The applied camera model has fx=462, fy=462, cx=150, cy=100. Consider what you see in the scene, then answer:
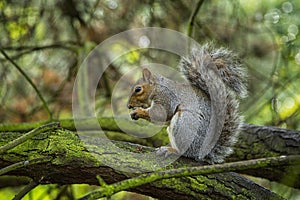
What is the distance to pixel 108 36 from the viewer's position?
2.58 metres

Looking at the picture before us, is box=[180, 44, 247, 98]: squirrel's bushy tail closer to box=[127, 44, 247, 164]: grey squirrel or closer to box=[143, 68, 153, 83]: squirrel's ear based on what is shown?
box=[127, 44, 247, 164]: grey squirrel

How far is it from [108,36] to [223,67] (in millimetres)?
1058

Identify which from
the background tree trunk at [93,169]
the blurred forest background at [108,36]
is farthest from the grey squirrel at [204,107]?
the blurred forest background at [108,36]

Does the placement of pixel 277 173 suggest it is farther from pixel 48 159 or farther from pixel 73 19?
pixel 73 19

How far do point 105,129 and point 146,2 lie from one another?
80cm

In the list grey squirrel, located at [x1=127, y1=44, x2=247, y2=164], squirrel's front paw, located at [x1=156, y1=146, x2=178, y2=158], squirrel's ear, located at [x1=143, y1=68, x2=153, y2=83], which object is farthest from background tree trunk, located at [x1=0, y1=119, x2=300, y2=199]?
squirrel's ear, located at [x1=143, y1=68, x2=153, y2=83]

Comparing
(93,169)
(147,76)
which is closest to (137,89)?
(147,76)

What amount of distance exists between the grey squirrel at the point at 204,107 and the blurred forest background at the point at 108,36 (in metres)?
0.51

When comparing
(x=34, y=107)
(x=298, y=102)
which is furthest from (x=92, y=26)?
(x=298, y=102)

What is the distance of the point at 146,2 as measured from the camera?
245cm

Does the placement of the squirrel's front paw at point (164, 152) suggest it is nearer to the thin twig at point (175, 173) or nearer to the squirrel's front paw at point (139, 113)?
the squirrel's front paw at point (139, 113)

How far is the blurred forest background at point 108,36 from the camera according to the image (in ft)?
7.44

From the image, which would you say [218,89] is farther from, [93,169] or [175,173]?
[175,173]

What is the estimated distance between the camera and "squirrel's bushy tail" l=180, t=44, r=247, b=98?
1676mm
